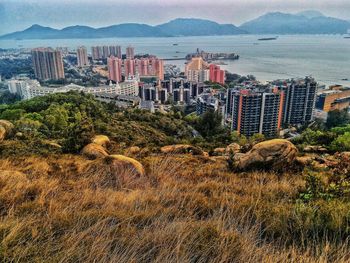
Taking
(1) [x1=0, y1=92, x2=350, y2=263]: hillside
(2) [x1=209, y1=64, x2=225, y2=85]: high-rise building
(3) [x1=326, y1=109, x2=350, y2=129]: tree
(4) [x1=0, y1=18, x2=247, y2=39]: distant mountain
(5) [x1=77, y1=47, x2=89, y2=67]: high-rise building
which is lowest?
(3) [x1=326, y1=109, x2=350, y2=129]: tree

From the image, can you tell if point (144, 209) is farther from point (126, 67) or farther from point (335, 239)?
point (126, 67)

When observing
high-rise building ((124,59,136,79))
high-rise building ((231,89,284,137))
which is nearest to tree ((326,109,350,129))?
high-rise building ((231,89,284,137))

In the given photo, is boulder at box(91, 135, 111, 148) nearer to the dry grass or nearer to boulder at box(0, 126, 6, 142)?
boulder at box(0, 126, 6, 142)

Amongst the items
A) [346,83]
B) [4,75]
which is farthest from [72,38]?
[346,83]

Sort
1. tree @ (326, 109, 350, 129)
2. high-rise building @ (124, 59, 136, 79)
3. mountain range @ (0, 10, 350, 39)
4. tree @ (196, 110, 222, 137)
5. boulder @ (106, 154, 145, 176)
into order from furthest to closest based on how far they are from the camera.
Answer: mountain range @ (0, 10, 350, 39), high-rise building @ (124, 59, 136, 79), tree @ (326, 109, 350, 129), tree @ (196, 110, 222, 137), boulder @ (106, 154, 145, 176)

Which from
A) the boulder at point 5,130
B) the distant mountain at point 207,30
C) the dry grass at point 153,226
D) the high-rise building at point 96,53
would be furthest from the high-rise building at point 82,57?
the distant mountain at point 207,30
